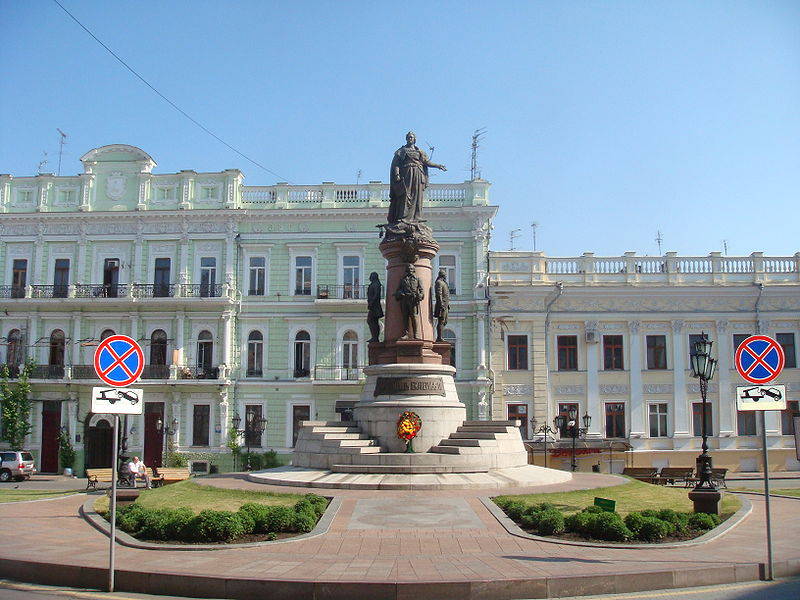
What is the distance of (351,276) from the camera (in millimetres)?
45188

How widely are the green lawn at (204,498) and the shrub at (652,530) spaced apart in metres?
6.74

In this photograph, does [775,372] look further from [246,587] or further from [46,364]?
[46,364]

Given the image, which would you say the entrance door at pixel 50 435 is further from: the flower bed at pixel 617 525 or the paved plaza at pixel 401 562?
the flower bed at pixel 617 525

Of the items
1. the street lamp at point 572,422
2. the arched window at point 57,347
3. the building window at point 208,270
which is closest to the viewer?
the street lamp at point 572,422

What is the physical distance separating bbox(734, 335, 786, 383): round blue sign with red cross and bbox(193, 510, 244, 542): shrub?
26.0 ft

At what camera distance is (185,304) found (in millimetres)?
44781

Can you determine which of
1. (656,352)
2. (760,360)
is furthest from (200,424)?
(760,360)

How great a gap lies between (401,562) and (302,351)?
3442cm

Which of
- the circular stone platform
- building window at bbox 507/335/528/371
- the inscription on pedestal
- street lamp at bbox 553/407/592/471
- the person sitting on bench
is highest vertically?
building window at bbox 507/335/528/371

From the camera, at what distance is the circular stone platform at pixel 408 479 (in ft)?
60.0

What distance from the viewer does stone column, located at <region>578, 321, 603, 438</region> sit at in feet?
140

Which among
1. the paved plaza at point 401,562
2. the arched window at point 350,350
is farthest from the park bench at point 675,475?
the arched window at point 350,350

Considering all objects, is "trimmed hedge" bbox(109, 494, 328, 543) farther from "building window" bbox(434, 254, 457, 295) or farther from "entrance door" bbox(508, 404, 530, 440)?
"building window" bbox(434, 254, 457, 295)

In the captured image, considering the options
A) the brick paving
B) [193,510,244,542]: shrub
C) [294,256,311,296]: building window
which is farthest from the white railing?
[193,510,244,542]: shrub
